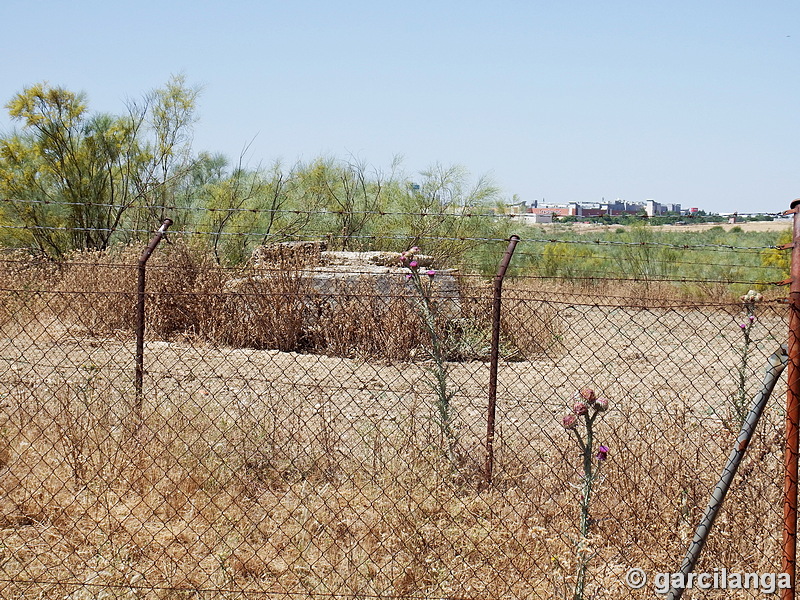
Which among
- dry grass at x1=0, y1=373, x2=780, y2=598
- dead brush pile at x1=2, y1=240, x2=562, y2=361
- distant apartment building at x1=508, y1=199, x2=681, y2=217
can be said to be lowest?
dry grass at x1=0, y1=373, x2=780, y2=598

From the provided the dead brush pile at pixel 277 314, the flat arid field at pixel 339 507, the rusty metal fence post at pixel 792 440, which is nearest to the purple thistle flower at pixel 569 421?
the flat arid field at pixel 339 507

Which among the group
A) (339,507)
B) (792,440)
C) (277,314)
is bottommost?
(339,507)

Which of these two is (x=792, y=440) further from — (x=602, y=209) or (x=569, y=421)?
(x=602, y=209)

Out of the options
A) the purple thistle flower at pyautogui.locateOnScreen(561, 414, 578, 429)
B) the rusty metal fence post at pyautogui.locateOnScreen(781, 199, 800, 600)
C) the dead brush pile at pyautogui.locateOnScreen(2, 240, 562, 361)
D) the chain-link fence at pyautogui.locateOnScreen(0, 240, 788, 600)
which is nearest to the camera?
the rusty metal fence post at pyautogui.locateOnScreen(781, 199, 800, 600)

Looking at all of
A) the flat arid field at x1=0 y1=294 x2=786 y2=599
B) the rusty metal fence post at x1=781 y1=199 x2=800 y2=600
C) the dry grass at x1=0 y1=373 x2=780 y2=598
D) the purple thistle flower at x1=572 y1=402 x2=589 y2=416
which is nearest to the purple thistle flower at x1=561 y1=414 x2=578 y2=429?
the purple thistle flower at x1=572 y1=402 x2=589 y2=416

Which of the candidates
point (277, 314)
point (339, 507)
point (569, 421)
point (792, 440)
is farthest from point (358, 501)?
point (277, 314)

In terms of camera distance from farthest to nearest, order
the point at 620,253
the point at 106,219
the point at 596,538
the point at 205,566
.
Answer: the point at 620,253 → the point at 106,219 → the point at 205,566 → the point at 596,538

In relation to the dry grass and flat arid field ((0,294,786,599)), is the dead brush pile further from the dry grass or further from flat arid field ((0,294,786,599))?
the dry grass

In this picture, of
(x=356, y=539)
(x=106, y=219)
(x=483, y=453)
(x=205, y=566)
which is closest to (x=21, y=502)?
(x=205, y=566)

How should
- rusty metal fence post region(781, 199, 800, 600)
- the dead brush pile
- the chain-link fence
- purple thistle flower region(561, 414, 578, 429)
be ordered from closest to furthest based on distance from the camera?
1. rusty metal fence post region(781, 199, 800, 600)
2. purple thistle flower region(561, 414, 578, 429)
3. the chain-link fence
4. the dead brush pile

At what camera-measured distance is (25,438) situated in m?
5.11

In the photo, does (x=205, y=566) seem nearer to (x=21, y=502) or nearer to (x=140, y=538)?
(x=140, y=538)

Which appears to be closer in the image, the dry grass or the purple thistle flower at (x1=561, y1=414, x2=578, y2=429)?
the purple thistle flower at (x1=561, y1=414, x2=578, y2=429)

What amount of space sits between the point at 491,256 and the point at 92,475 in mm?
12731
